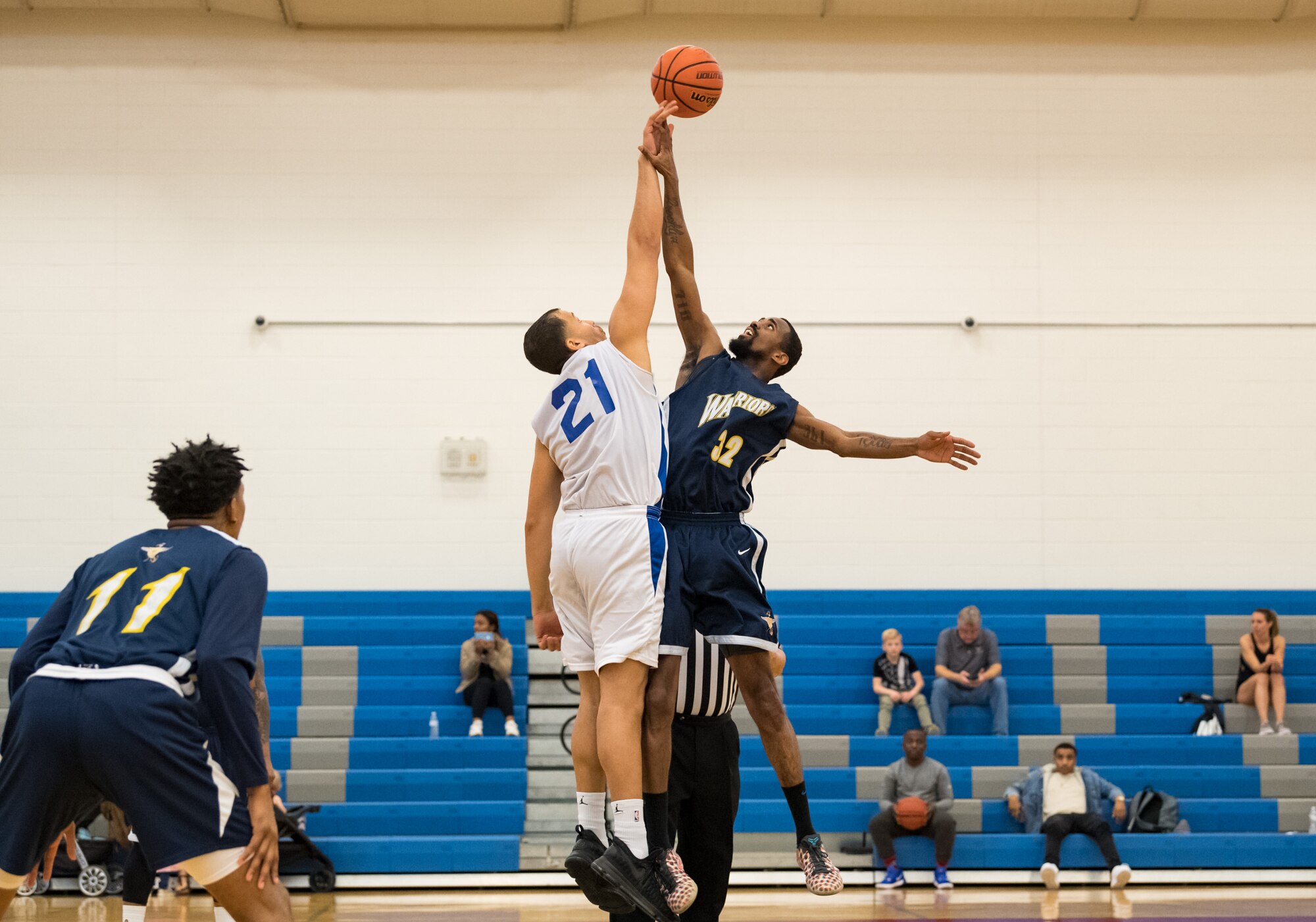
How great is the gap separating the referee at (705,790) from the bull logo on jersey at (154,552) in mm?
1970

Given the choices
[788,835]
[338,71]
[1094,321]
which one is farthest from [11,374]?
[1094,321]

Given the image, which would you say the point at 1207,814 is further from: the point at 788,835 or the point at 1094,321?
the point at 1094,321

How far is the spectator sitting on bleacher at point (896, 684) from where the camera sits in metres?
10.5

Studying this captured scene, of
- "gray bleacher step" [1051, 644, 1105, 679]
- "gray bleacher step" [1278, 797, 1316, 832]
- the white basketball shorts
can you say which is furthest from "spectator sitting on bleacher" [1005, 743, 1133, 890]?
the white basketball shorts

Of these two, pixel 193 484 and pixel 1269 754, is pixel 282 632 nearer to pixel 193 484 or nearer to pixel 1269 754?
pixel 193 484

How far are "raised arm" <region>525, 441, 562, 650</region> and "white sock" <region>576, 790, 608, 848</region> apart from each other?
522mm

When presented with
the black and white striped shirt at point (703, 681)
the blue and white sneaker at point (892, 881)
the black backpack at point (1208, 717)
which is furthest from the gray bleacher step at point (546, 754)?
the black and white striped shirt at point (703, 681)

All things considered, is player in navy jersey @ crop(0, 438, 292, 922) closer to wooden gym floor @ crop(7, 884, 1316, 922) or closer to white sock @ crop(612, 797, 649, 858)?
white sock @ crop(612, 797, 649, 858)

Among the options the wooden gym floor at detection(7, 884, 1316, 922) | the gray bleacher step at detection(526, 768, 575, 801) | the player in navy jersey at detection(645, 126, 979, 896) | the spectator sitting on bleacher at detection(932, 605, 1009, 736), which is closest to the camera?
the player in navy jersey at detection(645, 126, 979, 896)

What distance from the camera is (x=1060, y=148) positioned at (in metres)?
12.6

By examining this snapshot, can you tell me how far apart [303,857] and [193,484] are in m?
5.93

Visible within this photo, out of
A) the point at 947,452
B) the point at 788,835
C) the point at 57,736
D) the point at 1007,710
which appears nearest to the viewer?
the point at 57,736

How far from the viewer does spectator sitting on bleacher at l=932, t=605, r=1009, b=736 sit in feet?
34.7

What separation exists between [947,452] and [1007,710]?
6713 mm
